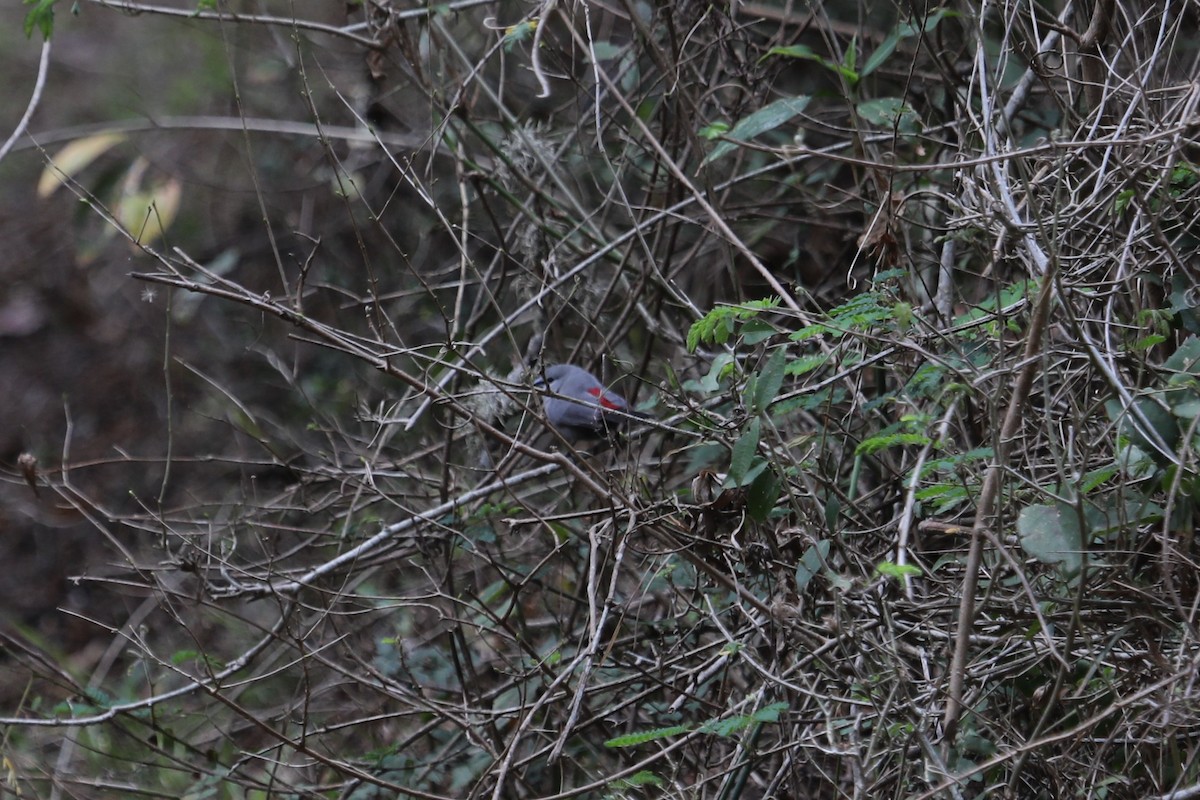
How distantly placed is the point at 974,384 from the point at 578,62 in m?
3.29

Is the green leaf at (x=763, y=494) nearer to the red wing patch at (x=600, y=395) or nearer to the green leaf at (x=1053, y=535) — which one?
the green leaf at (x=1053, y=535)

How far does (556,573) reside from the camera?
368 centimetres

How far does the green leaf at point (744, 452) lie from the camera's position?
2.10m

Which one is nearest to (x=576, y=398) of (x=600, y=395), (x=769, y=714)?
(x=600, y=395)

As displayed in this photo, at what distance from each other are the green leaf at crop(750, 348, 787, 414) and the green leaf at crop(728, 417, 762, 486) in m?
0.07

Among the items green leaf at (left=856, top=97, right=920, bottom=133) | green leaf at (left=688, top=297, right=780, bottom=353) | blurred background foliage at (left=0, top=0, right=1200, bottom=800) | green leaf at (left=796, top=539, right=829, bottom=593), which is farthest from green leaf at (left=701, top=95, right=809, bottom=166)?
green leaf at (left=796, top=539, right=829, bottom=593)

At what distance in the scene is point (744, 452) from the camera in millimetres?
2105

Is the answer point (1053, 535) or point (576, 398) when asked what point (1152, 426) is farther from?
point (576, 398)

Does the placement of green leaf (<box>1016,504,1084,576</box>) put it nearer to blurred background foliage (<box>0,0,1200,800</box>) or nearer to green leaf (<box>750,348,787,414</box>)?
blurred background foliage (<box>0,0,1200,800</box>)

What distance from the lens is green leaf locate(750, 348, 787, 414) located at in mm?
2037

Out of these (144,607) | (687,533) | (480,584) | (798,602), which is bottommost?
(144,607)

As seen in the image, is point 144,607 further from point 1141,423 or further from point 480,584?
point 1141,423

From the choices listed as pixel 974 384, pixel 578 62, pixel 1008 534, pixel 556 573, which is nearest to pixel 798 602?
pixel 1008 534

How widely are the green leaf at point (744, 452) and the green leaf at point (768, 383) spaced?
7cm
